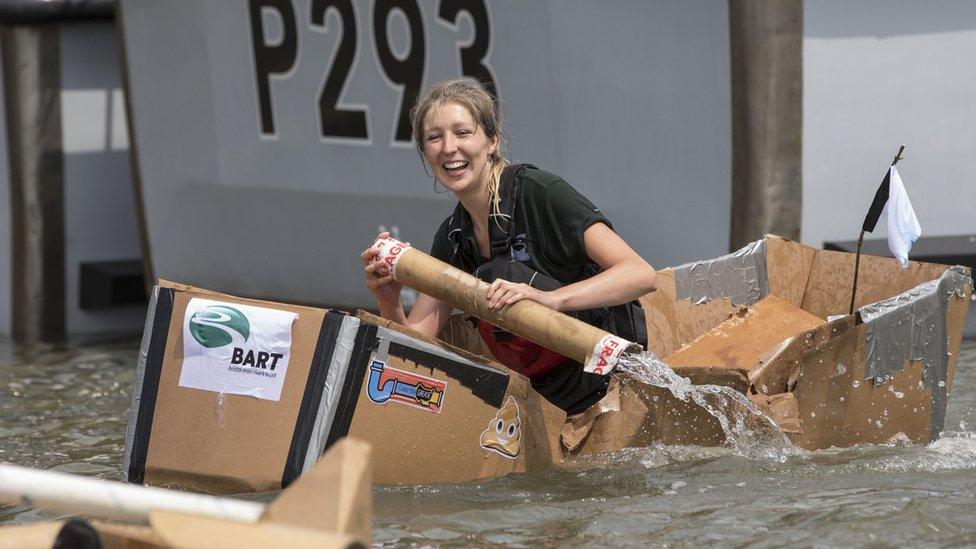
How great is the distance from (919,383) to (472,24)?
121 inches

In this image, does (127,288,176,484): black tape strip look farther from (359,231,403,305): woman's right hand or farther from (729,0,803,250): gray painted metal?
(729,0,803,250): gray painted metal

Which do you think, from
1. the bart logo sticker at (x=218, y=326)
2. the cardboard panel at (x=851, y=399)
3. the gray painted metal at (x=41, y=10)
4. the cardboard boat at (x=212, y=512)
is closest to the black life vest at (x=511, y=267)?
the cardboard panel at (x=851, y=399)

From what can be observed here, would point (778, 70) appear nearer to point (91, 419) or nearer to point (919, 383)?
point (919, 383)

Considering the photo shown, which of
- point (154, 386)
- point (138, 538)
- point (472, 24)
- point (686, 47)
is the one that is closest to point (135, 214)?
point (472, 24)

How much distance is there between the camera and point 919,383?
13.8 ft

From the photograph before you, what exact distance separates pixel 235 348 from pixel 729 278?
2201 mm

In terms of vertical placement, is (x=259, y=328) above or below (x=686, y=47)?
below

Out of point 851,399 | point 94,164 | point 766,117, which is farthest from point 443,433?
point 94,164

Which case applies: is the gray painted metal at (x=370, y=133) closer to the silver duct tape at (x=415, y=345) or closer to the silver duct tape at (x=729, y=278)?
the silver duct tape at (x=729, y=278)

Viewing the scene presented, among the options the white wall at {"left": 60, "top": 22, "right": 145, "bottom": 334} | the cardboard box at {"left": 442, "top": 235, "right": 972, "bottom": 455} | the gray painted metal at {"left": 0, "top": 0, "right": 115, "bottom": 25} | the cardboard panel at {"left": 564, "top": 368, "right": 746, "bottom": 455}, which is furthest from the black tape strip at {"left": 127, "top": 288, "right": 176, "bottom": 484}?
the white wall at {"left": 60, "top": 22, "right": 145, "bottom": 334}

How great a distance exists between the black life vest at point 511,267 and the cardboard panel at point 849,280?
3.93ft

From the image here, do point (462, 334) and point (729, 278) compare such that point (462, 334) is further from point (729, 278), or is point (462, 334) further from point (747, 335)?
point (729, 278)

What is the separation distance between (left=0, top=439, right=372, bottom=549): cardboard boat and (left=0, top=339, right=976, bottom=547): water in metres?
0.96

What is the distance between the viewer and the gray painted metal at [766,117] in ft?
18.5
